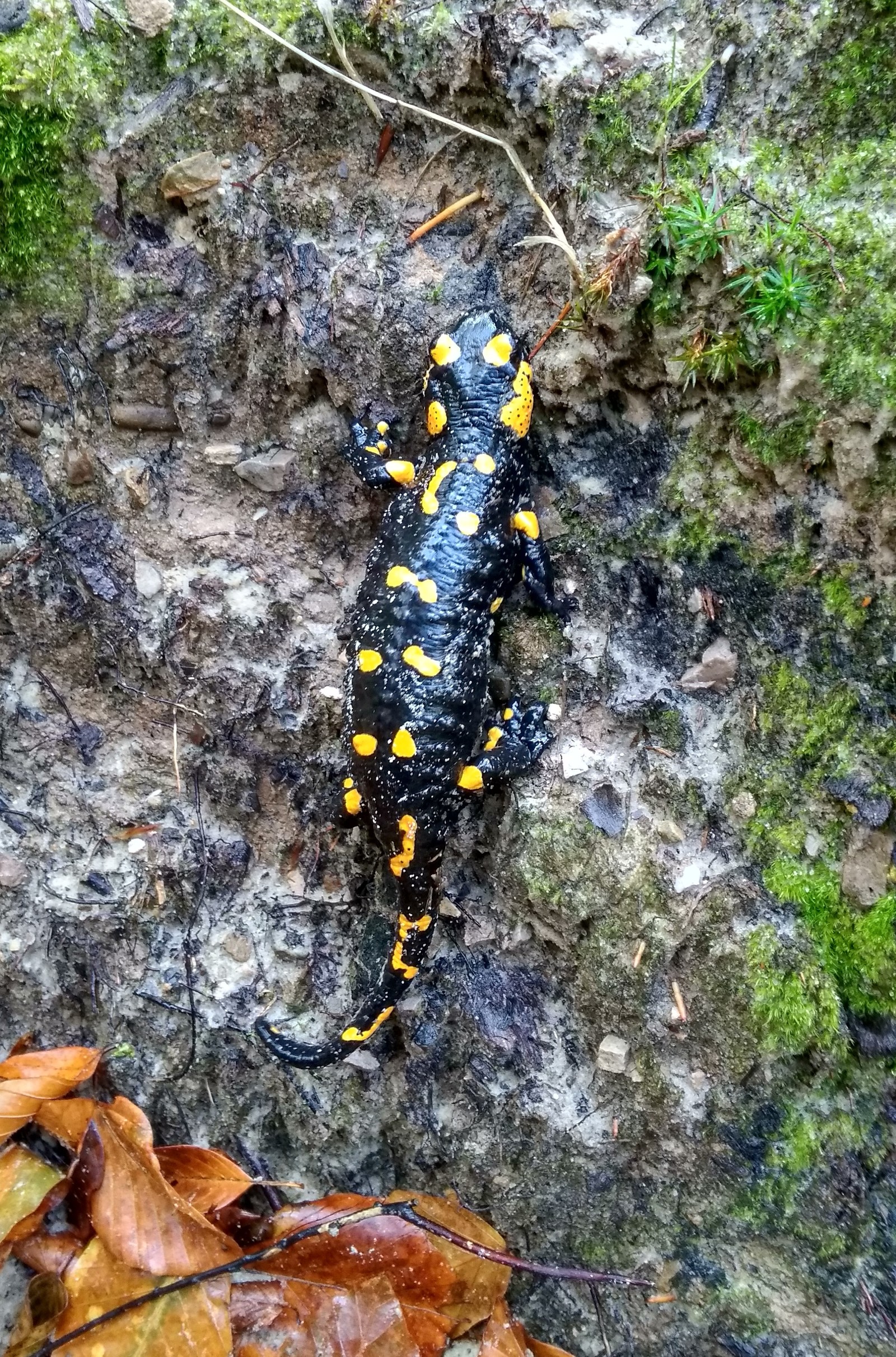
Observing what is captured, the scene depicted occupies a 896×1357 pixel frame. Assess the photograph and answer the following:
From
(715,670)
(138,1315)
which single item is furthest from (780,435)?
(138,1315)

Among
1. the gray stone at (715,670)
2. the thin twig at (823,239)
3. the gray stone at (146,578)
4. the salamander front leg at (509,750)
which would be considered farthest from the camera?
the gray stone at (146,578)

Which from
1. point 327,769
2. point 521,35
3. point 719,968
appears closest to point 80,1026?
point 327,769

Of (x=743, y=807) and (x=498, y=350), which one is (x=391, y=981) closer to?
(x=743, y=807)

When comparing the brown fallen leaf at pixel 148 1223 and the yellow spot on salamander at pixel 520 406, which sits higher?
the yellow spot on salamander at pixel 520 406

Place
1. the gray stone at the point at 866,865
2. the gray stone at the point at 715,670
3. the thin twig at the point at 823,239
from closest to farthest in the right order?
1. the thin twig at the point at 823,239
2. the gray stone at the point at 866,865
3. the gray stone at the point at 715,670

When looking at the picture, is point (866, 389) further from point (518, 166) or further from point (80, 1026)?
point (80, 1026)

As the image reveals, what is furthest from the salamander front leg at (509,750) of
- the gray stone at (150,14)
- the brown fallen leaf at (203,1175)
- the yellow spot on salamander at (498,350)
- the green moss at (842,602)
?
the gray stone at (150,14)

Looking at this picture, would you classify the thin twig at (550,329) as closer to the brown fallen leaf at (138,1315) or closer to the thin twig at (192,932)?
the thin twig at (192,932)

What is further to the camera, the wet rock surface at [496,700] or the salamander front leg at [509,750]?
the salamander front leg at [509,750]
